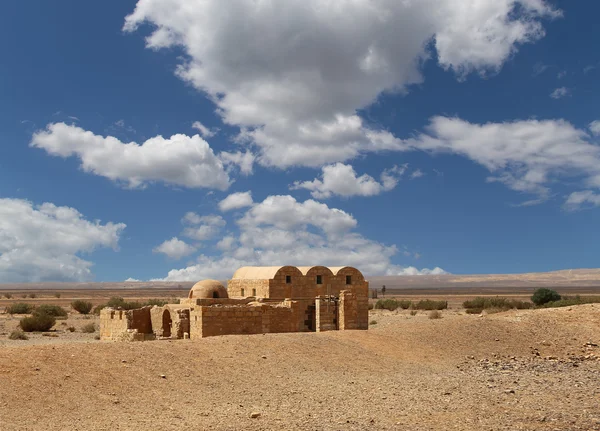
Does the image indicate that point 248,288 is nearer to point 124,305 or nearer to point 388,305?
point 124,305

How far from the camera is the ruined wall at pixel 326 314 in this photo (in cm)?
2180

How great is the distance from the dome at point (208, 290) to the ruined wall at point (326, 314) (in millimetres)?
4758

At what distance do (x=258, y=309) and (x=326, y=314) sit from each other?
3.67 m

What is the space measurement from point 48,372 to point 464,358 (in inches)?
492

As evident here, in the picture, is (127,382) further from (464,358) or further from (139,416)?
(464,358)

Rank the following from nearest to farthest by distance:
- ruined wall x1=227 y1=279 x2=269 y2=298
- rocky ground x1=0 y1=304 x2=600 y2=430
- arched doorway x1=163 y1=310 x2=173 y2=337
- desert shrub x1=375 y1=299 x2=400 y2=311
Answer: rocky ground x1=0 y1=304 x2=600 y2=430 < arched doorway x1=163 y1=310 x2=173 y2=337 < ruined wall x1=227 y1=279 x2=269 y2=298 < desert shrub x1=375 y1=299 x2=400 y2=311

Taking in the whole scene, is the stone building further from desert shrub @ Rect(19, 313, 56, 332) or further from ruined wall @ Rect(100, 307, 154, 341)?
desert shrub @ Rect(19, 313, 56, 332)

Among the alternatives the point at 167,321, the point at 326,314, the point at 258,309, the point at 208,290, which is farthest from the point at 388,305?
the point at 258,309

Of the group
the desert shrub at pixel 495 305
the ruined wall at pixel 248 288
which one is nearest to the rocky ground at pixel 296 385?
the ruined wall at pixel 248 288

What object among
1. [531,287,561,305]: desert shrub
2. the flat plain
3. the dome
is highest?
the dome

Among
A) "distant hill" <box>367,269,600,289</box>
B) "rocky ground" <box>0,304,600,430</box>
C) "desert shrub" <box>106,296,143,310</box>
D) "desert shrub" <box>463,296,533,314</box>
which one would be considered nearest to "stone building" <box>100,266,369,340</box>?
"rocky ground" <box>0,304,600,430</box>

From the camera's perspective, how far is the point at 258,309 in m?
19.3

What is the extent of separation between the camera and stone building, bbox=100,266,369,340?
18.9m

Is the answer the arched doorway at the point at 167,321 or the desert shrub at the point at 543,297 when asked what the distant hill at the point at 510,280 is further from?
the arched doorway at the point at 167,321
